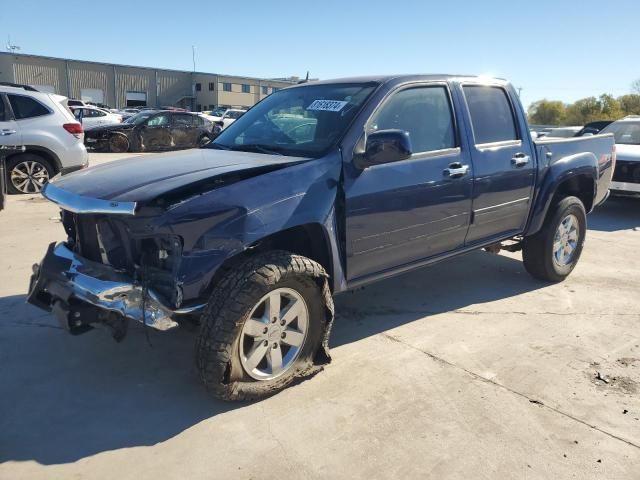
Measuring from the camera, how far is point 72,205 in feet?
9.61

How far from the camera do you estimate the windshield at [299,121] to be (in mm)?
3566

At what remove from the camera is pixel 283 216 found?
3.01 m

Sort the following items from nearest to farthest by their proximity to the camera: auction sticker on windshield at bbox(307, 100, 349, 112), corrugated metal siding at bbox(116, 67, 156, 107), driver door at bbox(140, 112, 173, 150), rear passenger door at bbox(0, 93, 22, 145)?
auction sticker on windshield at bbox(307, 100, 349, 112), rear passenger door at bbox(0, 93, 22, 145), driver door at bbox(140, 112, 173, 150), corrugated metal siding at bbox(116, 67, 156, 107)

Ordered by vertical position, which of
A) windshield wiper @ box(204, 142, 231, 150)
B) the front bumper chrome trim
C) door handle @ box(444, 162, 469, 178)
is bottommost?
the front bumper chrome trim

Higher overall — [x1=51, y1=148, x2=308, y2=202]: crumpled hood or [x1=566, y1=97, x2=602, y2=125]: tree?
[x1=566, y1=97, x2=602, y2=125]: tree

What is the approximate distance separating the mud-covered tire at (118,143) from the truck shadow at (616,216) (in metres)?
13.5

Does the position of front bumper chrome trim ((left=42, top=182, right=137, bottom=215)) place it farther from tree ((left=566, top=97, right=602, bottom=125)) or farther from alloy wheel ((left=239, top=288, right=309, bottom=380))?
tree ((left=566, top=97, right=602, bottom=125))

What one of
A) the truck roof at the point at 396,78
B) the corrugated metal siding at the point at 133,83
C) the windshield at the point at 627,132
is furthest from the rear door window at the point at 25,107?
the corrugated metal siding at the point at 133,83

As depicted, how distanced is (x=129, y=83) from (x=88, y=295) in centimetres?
6316

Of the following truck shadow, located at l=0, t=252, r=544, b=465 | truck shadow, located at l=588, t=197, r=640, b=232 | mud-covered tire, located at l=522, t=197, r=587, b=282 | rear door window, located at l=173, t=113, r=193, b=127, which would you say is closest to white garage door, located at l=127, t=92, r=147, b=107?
rear door window, located at l=173, t=113, r=193, b=127

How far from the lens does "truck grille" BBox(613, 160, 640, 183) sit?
8.84m

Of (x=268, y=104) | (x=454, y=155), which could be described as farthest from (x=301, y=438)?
(x=268, y=104)

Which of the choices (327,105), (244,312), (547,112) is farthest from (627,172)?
(547,112)

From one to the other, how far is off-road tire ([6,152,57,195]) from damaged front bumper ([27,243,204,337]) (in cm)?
662
